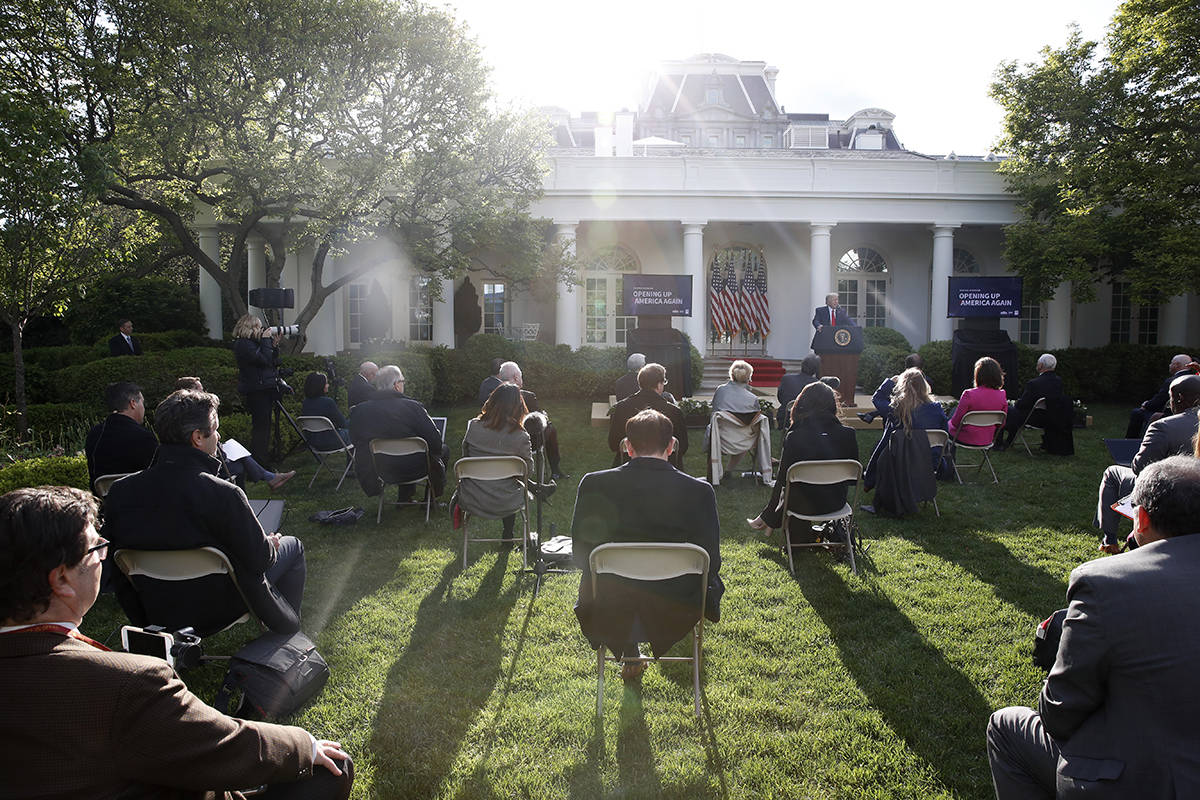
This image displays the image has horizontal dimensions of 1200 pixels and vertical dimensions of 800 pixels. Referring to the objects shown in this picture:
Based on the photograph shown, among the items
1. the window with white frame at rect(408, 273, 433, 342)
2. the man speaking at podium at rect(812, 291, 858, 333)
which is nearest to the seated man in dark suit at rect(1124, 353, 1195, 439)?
the man speaking at podium at rect(812, 291, 858, 333)

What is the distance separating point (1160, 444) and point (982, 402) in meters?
4.38

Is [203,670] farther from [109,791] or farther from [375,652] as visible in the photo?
[109,791]

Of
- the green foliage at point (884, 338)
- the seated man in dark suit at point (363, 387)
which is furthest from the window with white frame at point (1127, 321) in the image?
the seated man in dark suit at point (363, 387)

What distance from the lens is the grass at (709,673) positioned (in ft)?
10.9

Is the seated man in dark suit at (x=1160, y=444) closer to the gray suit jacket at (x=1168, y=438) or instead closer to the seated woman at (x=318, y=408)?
the gray suit jacket at (x=1168, y=438)

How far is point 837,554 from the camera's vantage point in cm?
645

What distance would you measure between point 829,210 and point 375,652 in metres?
18.5

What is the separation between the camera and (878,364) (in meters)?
18.1

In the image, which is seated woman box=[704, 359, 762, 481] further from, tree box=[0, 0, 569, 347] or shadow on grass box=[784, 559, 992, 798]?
tree box=[0, 0, 569, 347]

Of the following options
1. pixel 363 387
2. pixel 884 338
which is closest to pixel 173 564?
pixel 363 387

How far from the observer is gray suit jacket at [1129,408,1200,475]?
5.04m

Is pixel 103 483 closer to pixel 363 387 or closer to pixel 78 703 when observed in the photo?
pixel 363 387

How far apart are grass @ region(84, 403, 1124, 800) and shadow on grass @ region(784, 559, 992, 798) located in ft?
0.04

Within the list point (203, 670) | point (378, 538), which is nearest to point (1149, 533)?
point (203, 670)
